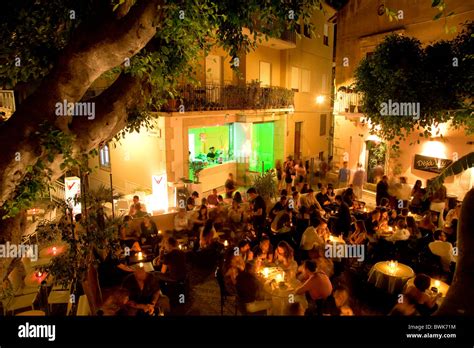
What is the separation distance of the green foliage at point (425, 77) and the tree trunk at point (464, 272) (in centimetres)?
1064

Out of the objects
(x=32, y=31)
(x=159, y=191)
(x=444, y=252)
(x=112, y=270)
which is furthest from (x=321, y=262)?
(x=32, y=31)

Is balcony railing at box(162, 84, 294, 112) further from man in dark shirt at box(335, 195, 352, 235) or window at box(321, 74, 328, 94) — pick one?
man in dark shirt at box(335, 195, 352, 235)

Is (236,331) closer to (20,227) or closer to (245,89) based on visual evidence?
(20,227)

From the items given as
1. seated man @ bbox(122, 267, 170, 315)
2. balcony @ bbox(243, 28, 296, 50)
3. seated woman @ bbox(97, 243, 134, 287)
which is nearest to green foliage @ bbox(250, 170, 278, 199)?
seated woman @ bbox(97, 243, 134, 287)

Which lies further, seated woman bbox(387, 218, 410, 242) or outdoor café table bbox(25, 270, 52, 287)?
seated woman bbox(387, 218, 410, 242)

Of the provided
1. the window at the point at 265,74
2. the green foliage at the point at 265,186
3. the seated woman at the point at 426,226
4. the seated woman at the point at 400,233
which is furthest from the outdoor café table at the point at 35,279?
the window at the point at 265,74

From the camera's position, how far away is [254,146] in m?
21.7

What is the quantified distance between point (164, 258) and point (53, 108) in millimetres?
4839

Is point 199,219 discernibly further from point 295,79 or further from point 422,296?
point 295,79

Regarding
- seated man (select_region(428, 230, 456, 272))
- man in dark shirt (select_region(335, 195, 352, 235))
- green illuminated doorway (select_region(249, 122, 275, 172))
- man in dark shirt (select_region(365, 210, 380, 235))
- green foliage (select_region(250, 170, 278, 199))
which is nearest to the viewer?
seated man (select_region(428, 230, 456, 272))

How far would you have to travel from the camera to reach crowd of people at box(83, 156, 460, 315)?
22.0 ft

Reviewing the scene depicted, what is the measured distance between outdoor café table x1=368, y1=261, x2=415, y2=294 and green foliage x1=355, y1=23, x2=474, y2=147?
19.3 ft

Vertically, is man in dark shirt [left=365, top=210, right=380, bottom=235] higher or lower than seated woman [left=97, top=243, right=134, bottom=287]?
higher

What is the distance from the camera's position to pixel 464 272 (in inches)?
83.8
